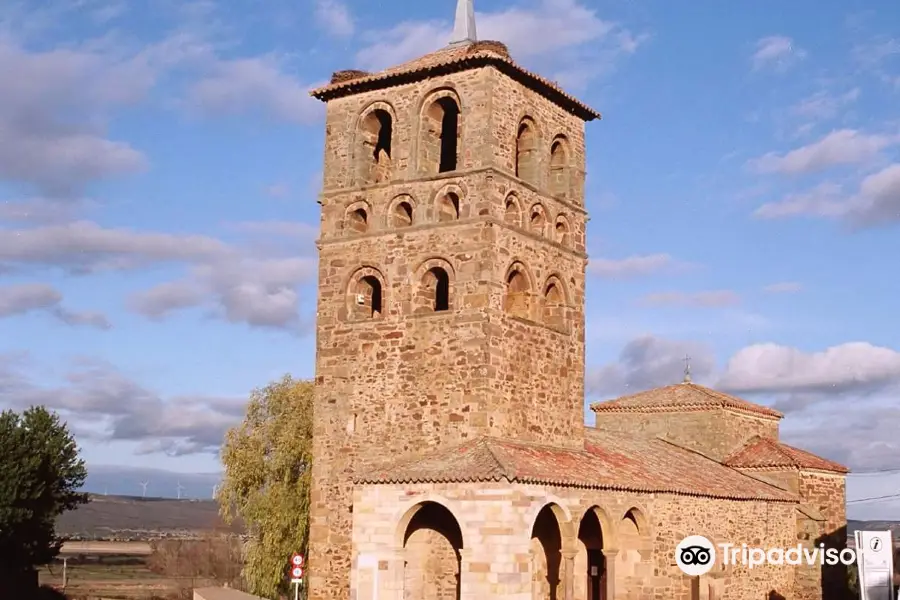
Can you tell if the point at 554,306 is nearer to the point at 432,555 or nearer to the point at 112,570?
the point at 432,555

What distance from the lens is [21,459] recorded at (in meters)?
30.3

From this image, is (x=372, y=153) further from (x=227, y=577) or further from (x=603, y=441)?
(x=227, y=577)

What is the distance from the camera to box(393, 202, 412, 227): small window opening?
949 inches

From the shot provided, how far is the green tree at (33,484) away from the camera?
29609 millimetres

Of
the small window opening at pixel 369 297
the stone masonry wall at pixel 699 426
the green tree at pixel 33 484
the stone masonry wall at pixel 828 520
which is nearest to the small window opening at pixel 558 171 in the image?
the small window opening at pixel 369 297

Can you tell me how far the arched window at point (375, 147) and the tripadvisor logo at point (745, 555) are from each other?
1052 centimetres

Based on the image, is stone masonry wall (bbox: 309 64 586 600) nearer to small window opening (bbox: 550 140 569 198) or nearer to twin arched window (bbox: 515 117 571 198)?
twin arched window (bbox: 515 117 571 198)

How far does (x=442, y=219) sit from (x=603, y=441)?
7.51 meters

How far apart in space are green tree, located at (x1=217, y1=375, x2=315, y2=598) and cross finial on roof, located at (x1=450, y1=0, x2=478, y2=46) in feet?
41.1

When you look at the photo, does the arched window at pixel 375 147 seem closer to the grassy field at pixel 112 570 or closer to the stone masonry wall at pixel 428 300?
the stone masonry wall at pixel 428 300

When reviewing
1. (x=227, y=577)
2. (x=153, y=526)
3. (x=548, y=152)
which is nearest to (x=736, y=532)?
(x=548, y=152)

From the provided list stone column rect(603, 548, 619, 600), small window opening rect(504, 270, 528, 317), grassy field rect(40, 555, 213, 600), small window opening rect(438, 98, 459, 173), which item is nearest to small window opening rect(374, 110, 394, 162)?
small window opening rect(438, 98, 459, 173)

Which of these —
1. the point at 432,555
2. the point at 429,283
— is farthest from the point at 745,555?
the point at 429,283

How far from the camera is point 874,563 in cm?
1689
